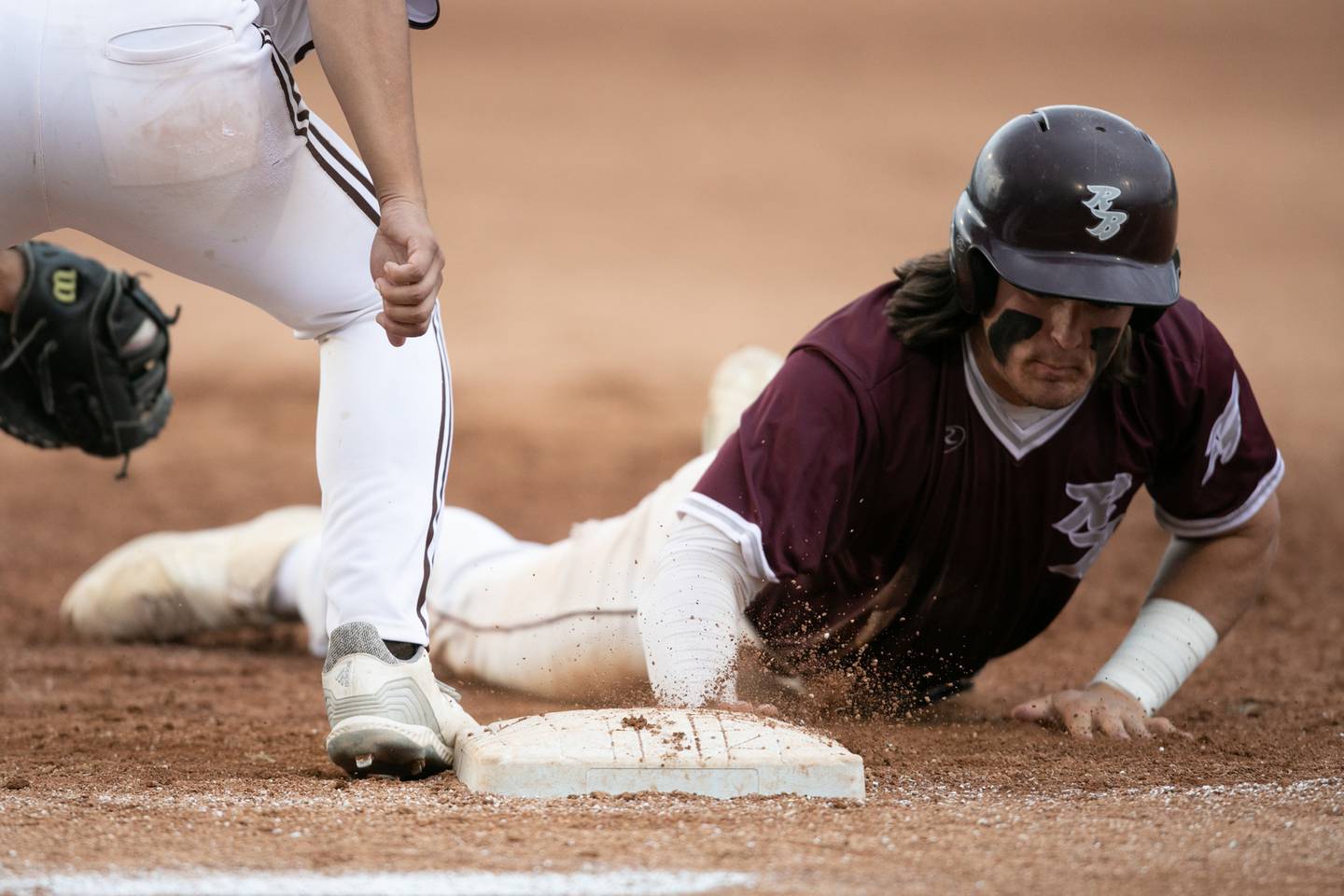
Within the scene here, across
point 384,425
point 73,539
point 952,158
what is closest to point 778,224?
point 952,158

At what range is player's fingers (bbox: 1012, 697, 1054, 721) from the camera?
2.44m

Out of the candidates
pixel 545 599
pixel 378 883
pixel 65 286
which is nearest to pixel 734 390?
pixel 545 599

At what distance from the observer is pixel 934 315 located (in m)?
2.29

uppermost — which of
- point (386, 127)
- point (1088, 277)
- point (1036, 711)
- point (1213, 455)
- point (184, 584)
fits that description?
point (386, 127)

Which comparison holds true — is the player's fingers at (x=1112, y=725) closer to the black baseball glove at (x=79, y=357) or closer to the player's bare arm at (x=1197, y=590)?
the player's bare arm at (x=1197, y=590)

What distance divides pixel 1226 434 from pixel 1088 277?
1.54 ft

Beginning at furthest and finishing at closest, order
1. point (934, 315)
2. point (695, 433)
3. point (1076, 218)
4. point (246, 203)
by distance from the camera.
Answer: point (695, 433), point (934, 315), point (1076, 218), point (246, 203)

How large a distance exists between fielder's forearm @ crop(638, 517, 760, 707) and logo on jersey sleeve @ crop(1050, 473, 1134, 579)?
54cm

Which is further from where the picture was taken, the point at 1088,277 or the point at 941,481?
the point at 941,481

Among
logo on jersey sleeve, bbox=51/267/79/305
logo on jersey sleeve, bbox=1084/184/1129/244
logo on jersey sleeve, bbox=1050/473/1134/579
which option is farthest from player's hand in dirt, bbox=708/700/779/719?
logo on jersey sleeve, bbox=51/267/79/305

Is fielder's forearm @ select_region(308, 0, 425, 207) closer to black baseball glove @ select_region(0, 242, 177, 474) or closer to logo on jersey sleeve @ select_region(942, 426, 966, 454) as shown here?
logo on jersey sleeve @ select_region(942, 426, 966, 454)

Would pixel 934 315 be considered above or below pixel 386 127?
below

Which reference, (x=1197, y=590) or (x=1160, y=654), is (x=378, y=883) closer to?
(x=1160, y=654)

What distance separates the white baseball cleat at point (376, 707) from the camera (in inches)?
71.0
